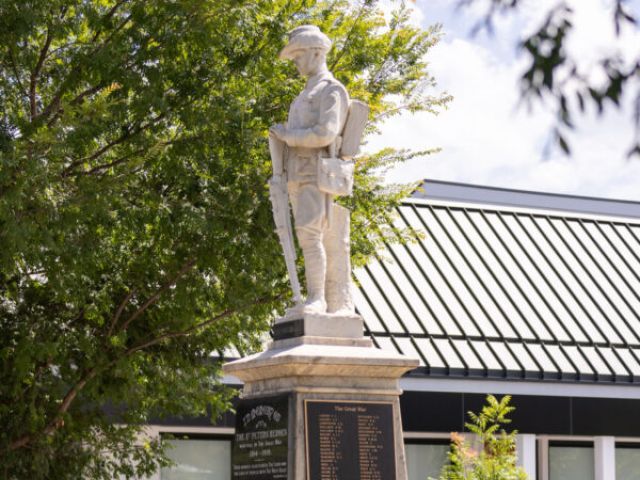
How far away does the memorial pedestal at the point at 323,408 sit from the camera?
11.1 meters

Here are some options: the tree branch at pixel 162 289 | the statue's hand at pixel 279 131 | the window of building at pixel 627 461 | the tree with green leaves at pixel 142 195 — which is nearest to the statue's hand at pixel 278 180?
the statue's hand at pixel 279 131

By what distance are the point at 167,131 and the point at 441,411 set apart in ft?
39.0

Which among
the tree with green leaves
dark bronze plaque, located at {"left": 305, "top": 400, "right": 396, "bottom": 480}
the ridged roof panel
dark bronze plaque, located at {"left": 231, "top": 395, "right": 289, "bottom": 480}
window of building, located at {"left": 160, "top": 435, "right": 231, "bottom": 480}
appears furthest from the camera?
the ridged roof panel

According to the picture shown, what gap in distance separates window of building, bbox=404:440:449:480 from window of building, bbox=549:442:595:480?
2696 millimetres

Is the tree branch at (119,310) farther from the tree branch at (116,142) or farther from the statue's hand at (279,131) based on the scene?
the statue's hand at (279,131)

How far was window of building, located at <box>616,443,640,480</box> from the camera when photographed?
29031mm

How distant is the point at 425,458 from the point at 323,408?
16.3 meters

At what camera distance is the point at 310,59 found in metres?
11.9

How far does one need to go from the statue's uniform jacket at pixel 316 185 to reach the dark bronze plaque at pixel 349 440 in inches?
41.1

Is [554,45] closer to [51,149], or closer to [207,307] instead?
[51,149]

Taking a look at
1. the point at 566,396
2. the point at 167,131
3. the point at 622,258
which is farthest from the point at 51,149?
the point at 622,258

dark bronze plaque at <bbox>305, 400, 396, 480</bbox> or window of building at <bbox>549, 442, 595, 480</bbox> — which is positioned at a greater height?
window of building at <bbox>549, 442, 595, 480</bbox>

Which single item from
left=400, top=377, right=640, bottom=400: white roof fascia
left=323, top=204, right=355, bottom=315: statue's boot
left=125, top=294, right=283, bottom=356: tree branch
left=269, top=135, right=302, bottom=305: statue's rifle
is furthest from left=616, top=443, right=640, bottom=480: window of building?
left=269, top=135, right=302, bottom=305: statue's rifle

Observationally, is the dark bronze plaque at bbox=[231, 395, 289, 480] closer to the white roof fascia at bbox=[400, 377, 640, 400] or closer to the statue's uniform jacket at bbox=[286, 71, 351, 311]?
the statue's uniform jacket at bbox=[286, 71, 351, 311]
